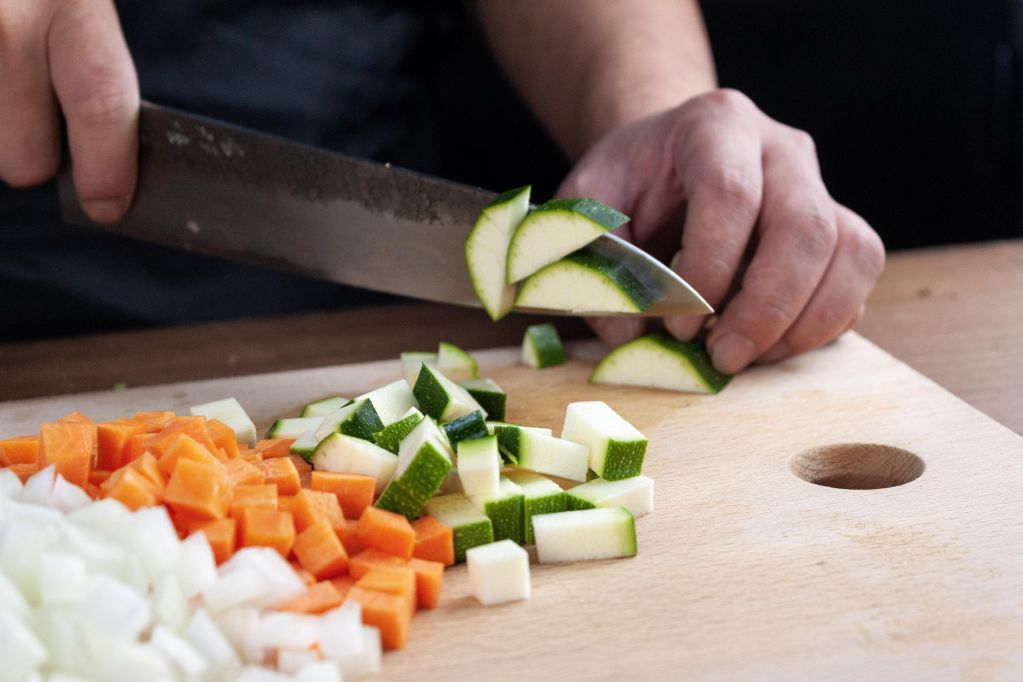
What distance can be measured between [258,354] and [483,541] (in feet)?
4.45

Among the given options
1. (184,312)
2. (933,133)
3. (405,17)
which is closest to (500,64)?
(405,17)

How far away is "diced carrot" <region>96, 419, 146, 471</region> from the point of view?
78.8 inches

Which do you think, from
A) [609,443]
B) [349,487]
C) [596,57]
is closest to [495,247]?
[609,443]

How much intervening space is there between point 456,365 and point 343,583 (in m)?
0.92

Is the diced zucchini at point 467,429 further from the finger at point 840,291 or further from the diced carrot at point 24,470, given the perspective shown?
the finger at point 840,291

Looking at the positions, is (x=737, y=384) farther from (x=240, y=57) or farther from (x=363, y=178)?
(x=240, y=57)

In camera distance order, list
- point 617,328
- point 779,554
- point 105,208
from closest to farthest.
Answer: point 779,554, point 105,208, point 617,328

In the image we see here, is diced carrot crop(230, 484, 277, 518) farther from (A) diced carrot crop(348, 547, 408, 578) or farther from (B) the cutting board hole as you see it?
(B) the cutting board hole

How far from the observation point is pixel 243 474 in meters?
Answer: 1.87

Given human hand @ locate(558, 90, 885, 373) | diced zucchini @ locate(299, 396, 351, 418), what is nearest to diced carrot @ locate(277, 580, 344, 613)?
diced zucchini @ locate(299, 396, 351, 418)

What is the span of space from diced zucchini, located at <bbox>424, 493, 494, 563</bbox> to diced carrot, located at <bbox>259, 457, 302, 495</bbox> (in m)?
0.24

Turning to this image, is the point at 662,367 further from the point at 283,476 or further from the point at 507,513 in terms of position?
the point at 283,476

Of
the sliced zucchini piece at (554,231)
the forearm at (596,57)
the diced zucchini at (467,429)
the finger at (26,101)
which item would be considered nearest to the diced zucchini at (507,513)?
the diced zucchini at (467,429)

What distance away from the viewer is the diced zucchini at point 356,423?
2059 mm
